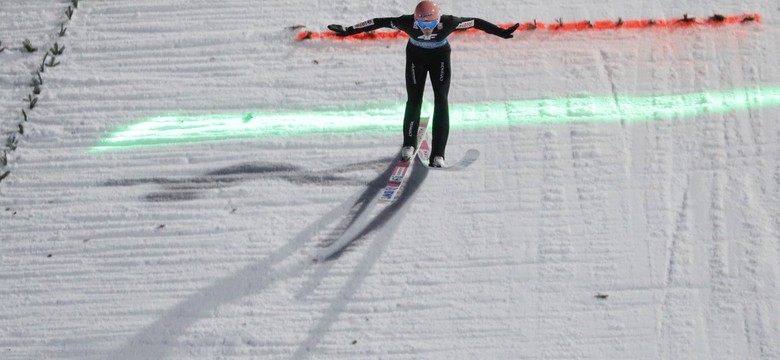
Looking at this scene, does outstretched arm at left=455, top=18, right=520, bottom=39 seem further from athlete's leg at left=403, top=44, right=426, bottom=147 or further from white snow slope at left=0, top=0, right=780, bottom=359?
white snow slope at left=0, top=0, right=780, bottom=359

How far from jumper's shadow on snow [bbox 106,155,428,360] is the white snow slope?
15 millimetres

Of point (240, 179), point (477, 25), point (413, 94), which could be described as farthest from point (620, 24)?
point (240, 179)

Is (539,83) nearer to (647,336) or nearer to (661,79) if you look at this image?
(661,79)

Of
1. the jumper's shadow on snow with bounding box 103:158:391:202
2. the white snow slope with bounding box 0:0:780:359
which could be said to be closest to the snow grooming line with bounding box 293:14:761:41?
the white snow slope with bounding box 0:0:780:359

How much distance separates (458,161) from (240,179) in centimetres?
161

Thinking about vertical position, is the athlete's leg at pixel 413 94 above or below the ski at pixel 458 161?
above

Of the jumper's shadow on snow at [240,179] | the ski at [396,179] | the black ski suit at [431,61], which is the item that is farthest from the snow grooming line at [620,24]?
the jumper's shadow on snow at [240,179]

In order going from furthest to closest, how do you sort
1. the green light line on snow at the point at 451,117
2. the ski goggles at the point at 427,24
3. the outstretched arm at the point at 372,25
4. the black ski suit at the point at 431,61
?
1. the green light line on snow at the point at 451,117
2. the outstretched arm at the point at 372,25
3. the black ski suit at the point at 431,61
4. the ski goggles at the point at 427,24

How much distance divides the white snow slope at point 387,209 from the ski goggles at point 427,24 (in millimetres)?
1015

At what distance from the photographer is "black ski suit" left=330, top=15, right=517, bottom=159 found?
21.5 ft

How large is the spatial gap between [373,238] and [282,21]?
245 cm

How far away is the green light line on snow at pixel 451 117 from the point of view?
7121 mm

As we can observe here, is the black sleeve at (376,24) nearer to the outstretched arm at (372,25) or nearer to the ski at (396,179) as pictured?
the outstretched arm at (372,25)

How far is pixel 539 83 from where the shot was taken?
741cm
